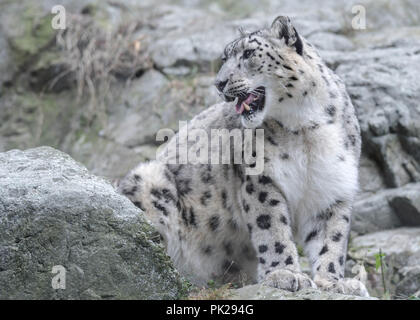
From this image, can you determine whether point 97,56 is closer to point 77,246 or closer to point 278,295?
point 77,246

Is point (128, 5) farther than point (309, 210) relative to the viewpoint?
Yes

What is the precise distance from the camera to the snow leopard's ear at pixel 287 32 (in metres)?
5.29

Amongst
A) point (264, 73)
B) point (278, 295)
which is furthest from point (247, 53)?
point (278, 295)

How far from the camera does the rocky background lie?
6.84 m

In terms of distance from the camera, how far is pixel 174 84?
888 centimetres

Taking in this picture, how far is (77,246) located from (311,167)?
6.53 ft

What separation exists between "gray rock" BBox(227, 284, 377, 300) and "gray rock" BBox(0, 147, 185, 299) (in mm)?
383

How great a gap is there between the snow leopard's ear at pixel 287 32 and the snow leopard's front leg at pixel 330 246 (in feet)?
4.11

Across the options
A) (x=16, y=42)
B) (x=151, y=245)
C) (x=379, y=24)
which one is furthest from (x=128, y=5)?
(x=151, y=245)

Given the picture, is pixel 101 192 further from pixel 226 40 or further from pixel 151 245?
pixel 226 40

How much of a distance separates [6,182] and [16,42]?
5823mm

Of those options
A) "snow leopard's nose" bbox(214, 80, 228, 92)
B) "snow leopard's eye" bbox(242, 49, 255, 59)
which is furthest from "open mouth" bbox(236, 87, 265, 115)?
"snow leopard's eye" bbox(242, 49, 255, 59)

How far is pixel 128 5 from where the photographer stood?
34.0ft
